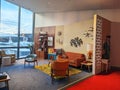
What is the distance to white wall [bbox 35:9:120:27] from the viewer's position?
8484mm

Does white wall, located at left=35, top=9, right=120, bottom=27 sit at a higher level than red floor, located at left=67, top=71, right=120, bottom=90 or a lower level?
higher

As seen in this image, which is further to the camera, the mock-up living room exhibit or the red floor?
the mock-up living room exhibit

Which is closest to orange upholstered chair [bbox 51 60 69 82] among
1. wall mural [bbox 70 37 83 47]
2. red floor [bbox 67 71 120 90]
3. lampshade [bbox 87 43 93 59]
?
red floor [bbox 67 71 120 90]

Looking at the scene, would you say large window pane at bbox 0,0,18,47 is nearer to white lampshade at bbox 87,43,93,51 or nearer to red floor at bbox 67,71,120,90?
white lampshade at bbox 87,43,93,51

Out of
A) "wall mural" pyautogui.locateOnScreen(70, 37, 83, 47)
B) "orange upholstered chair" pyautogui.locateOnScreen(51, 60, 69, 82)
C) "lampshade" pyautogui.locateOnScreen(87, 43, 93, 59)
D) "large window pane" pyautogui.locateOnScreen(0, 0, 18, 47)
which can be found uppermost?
"large window pane" pyautogui.locateOnScreen(0, 0, 18, 47)

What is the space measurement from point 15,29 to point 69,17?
381 centimetres

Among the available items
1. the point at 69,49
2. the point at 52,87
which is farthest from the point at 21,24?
the point at 52,87

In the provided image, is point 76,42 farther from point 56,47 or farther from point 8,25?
point 8,25

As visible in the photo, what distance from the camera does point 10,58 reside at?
28.1 feet

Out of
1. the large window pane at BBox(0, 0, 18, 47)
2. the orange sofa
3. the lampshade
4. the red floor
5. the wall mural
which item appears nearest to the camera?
the red floor

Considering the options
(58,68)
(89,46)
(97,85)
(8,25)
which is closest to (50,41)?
(8,25)

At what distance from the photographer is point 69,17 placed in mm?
10078

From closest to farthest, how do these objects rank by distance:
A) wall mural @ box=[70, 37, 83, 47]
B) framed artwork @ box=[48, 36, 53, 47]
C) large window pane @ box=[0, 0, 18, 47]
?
wall mural @ box=[70, 37, 83, 47] → large window pane @ box=[0, 0, 18, 47] → framed artwork @ box=[48, 36, 53, 47]

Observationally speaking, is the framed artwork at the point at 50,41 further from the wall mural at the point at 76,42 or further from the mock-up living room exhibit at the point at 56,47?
the wall mural at the point at 76,42
